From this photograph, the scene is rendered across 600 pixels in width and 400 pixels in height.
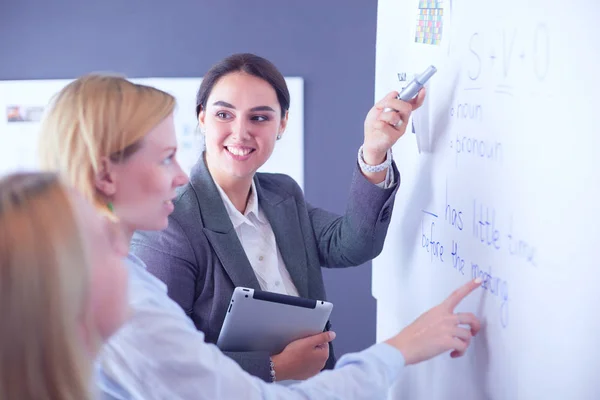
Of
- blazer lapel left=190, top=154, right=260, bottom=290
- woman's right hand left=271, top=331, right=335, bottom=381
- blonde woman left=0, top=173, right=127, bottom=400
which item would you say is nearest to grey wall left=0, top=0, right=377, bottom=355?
blazer lapel left=190, top=154, right=260, bottom=290

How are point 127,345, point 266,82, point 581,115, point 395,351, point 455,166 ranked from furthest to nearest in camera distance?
point 266,82 → point 455,166 → point 395,351 → point 127,345 → point 581,115

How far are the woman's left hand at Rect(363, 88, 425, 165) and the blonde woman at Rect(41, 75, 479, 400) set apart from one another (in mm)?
374

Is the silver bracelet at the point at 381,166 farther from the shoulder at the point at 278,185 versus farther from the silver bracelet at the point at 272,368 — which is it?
the silver bracelet at the point at 272,368

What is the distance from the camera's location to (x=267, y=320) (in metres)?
1.35

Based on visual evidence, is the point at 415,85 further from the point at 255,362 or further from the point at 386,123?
the point at 255,362

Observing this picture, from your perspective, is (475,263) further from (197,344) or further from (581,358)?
(197,344)

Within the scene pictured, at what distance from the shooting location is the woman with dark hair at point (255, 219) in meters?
1.37

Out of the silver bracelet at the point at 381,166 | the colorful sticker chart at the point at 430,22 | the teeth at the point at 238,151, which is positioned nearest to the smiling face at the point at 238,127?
the teeth at the point at 238,151

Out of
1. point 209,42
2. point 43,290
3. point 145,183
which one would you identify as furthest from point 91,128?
point 209,42

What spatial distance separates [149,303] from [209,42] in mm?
2168

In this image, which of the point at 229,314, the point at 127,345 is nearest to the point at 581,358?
the point at 127,345

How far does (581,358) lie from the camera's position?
0.83 m

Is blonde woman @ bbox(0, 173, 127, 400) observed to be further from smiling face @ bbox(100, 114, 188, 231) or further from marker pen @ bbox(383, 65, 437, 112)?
marker pen @ bbox(383, 65, 437, 112)

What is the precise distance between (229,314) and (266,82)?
1.79ft
